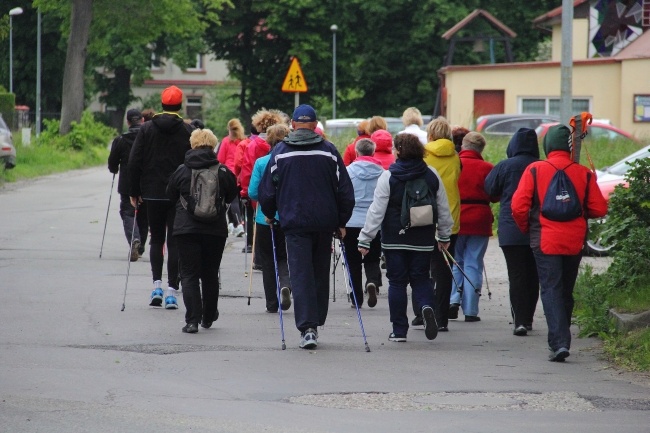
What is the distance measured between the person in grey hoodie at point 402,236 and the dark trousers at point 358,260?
66.0 inches

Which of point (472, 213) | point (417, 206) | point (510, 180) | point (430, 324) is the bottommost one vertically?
point (430, 324)

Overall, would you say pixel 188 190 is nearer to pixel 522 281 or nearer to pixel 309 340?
pixel 309 340

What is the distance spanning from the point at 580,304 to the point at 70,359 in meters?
5.29

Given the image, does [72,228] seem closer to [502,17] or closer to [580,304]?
[580,304]

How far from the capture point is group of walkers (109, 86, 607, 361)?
9.60 m

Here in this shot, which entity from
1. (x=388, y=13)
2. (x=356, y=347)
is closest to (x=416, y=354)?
(x=356, y=347)

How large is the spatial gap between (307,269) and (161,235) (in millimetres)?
2641

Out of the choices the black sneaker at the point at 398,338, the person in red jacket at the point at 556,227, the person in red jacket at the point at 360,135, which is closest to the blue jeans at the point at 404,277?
the black sneaker at the point at 398,338

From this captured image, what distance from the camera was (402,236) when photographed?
10.1 m

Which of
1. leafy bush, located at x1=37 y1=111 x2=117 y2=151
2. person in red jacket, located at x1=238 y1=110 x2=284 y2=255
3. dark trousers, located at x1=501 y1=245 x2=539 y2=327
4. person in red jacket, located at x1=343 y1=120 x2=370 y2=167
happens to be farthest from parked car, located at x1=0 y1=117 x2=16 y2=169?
dark trousers, located at x1=501 y1=245 x2=539 y2=327

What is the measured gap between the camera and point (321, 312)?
33.4 ft

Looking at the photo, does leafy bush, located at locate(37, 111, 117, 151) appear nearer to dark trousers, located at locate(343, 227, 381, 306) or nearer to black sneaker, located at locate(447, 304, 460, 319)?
dark trousers, located at locate(343, 227, 381, 306)

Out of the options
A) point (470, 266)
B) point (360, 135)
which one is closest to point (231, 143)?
point (360, 135)

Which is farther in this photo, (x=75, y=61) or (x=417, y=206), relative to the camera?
(x=75, y=61)
